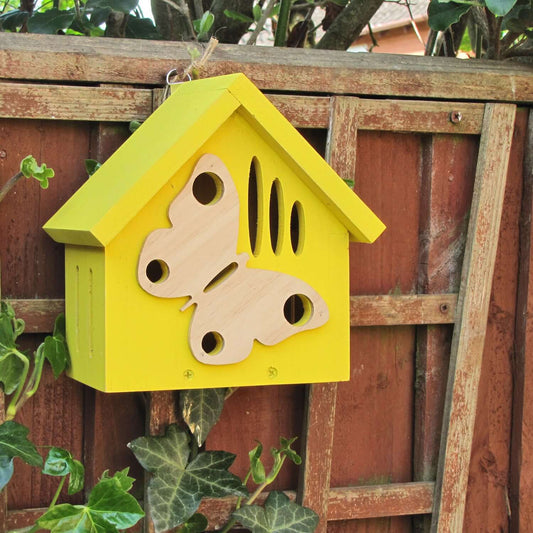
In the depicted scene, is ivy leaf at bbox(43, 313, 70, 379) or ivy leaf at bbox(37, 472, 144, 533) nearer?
ivy leaf at bbox(37, 472, 144, 533)

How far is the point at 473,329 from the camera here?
2.09m

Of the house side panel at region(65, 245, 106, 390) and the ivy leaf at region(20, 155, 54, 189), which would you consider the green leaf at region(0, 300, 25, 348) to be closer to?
the house side panel at region(65, 245, 106, 390)

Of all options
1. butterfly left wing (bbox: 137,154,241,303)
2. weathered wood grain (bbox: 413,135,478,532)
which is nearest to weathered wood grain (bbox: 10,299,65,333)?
butterfly left wing (bbox: 137,154,241,303)

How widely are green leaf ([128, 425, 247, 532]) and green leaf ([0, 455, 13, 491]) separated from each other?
0.81ft

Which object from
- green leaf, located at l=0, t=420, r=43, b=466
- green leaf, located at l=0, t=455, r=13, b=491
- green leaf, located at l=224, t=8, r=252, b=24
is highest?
green leaf, located at l=224, t=8, r=252, b=24

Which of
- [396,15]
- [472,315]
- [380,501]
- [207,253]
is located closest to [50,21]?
[207,253]

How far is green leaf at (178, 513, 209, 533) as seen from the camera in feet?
6.15

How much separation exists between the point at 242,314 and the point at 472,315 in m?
0.63

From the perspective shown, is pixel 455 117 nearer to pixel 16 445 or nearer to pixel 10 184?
pixel 10 184

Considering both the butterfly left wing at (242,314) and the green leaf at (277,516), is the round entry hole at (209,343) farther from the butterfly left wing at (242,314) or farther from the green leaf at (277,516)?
the green leaf at (277,516)

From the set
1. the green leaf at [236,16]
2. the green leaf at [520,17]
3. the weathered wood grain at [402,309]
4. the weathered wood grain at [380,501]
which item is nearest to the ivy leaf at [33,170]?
the weathered wood grain at [402,309]

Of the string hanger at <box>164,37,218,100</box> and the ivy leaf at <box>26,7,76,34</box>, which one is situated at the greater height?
the ivy leaf at <box>26,7,76,34</box>

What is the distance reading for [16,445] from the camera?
5.36 ft

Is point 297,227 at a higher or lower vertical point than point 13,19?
lower
